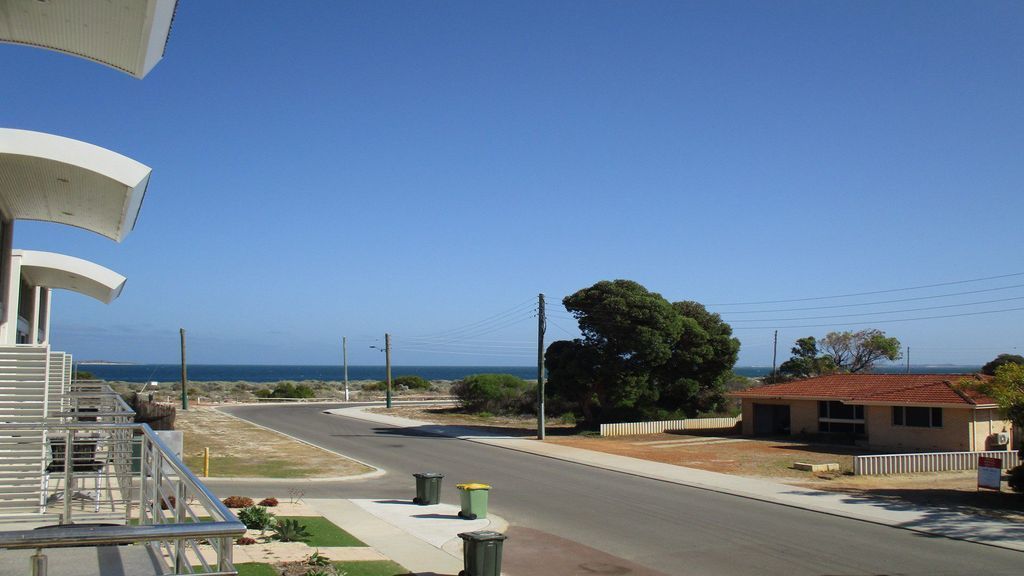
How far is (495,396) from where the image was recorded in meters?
59.1

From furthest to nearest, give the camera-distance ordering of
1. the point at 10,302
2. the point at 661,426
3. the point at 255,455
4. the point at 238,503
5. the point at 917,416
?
the point at 661,426 → the point at 917,416 → the point at 255,455 → the point at 238,503 → the point at 10,302

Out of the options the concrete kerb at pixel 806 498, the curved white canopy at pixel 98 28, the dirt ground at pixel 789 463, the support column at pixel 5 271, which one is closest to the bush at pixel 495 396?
the dirt ground at pixel 789 463

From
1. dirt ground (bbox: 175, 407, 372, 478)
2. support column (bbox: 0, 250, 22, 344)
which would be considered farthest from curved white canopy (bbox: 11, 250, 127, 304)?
dirt ground (bbox: 175, 407, 372, 478)

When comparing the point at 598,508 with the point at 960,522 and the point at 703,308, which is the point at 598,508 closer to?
the point at 960,522

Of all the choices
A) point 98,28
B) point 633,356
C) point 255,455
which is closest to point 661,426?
point 633,356

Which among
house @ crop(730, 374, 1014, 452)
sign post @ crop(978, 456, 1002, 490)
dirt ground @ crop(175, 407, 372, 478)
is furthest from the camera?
house @ crop(730, 374, 1014, 452)

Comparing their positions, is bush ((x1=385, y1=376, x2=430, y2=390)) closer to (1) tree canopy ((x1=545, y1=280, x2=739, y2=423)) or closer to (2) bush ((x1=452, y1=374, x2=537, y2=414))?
(2) bush ((x1=452, y1=374, x2=537, y2=414))

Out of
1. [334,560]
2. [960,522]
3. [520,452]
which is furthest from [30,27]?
[520,452]

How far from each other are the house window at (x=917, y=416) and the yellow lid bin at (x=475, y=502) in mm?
23197

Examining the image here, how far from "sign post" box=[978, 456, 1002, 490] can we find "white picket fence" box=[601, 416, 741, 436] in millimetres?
20533

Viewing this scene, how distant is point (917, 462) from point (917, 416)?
6.92m

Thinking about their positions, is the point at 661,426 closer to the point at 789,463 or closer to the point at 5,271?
the point at 789,463

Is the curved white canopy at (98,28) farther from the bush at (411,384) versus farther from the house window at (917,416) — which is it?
the bush at (411,384)

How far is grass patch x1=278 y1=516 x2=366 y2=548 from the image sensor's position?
47.9 feet
